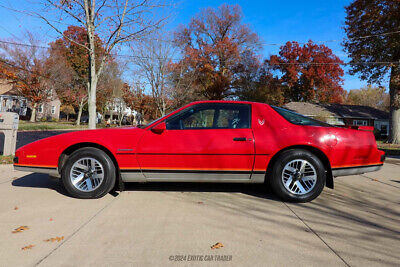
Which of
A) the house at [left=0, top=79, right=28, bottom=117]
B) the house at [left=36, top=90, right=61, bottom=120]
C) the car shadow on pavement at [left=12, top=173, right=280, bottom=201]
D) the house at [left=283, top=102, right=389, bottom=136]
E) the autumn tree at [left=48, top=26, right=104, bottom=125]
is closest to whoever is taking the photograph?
the car shadow on pavement at [left=12, top=173, right=280, bottom=201]

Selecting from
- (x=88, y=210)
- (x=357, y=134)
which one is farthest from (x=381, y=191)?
(x=88, y=210)

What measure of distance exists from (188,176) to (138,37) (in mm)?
6713

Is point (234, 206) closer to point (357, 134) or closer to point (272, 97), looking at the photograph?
point (357, 134)

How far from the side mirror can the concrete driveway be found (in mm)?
1037

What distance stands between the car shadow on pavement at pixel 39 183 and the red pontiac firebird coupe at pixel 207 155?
657 millimetres

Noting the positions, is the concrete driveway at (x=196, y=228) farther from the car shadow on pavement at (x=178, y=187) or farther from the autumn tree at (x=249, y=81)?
the autumn tree at (x=249, y=81)

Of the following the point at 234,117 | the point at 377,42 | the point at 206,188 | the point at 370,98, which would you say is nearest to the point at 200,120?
the point at 234,117

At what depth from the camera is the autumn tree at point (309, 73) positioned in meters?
39.2

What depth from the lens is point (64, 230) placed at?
2600 mm

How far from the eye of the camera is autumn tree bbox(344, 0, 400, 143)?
15344mm

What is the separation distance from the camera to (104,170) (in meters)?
3.54

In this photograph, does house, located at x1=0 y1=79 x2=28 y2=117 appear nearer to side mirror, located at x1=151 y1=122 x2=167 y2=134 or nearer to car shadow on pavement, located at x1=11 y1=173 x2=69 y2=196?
car shadow on pavement, located at x1=11 y1=173 x2=69 y2=196

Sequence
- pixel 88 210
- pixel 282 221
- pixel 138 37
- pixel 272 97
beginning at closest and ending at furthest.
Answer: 1. pixel 282 221
2. pixel 88 210
3. pixel 138 37
4. pixel 272 97

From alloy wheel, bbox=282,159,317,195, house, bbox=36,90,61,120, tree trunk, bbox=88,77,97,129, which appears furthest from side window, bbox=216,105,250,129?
house, bbox=36,90,61,120
